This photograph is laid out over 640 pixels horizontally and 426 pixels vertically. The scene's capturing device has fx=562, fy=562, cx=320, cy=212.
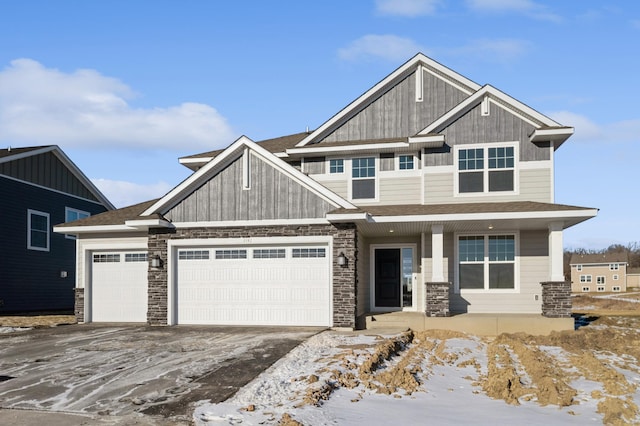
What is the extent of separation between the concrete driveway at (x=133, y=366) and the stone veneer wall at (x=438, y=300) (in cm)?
338

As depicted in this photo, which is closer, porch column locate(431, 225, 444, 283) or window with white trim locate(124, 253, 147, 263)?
porch column locate(431, 225, 444, 283)

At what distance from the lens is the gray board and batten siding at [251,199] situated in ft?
51.8

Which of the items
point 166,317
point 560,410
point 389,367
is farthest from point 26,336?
point 560,410

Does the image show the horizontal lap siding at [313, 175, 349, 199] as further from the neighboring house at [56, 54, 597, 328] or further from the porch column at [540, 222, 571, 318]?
the porch column at [540, 222, 571, 318]

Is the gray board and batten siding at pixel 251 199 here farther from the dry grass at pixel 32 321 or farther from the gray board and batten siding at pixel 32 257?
the gray board and batten siding at pixel 32 257

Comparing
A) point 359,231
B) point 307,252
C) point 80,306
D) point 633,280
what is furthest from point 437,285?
point 633,280

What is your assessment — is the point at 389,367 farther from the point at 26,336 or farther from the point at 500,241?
the point at 26,336

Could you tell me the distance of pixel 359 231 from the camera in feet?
55.1

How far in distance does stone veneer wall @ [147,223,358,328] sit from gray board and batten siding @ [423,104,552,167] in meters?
3.87

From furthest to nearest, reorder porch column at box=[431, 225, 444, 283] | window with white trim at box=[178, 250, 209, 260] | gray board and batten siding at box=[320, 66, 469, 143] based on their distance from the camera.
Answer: gray board and batten siding at box=[320, 66, 469, 143], window with white trim at box=[178, 250, 209, 260], porch column at box=[431, 225, 444, 283]

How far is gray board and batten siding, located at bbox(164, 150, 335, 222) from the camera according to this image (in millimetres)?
15797

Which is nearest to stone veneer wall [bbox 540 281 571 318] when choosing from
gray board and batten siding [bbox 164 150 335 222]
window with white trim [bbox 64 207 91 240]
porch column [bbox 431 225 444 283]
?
porch column [bbox 431 225 444 283]

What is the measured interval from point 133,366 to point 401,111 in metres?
12.1

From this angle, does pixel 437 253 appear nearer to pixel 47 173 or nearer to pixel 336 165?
pixel 336 165
